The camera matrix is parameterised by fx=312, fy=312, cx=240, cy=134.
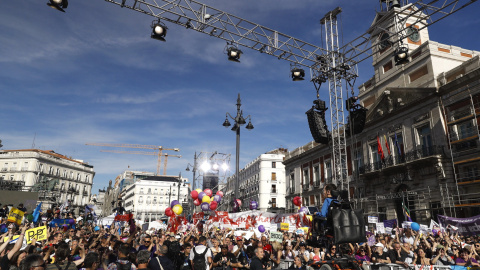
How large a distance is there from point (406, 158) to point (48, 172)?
7496 cm

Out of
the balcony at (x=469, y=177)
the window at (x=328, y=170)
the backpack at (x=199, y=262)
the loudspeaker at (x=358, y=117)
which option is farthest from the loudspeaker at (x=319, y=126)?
the window at (x=328, y=170)

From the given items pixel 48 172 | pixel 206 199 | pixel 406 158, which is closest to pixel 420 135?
pixel 406 158

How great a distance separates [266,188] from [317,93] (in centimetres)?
4840

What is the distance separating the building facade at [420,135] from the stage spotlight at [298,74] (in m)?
3.81

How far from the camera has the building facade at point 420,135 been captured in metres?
20.0

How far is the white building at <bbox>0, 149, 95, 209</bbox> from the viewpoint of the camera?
67938mm

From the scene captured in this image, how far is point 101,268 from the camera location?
6.15 m

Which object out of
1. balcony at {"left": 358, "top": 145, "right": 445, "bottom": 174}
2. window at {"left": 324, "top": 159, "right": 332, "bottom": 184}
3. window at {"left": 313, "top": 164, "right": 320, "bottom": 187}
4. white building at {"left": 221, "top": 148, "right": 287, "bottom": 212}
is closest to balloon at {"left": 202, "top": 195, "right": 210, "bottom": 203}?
balcony at {"left": 358, "top": 145, "right": 445, "bottom": 174}

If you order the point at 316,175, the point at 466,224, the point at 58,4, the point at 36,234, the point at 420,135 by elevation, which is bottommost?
the point at 36,234

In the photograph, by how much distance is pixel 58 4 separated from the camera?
11.2m

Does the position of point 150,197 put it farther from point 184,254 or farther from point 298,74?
point 184,254

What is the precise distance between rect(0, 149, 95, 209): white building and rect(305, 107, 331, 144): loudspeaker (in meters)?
56.3

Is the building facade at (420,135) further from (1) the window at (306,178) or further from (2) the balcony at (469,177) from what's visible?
(1) the window at (306,178)

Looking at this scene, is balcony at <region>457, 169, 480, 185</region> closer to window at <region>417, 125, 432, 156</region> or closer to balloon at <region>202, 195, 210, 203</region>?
window at <region>417, 125, 432, 156</region>
